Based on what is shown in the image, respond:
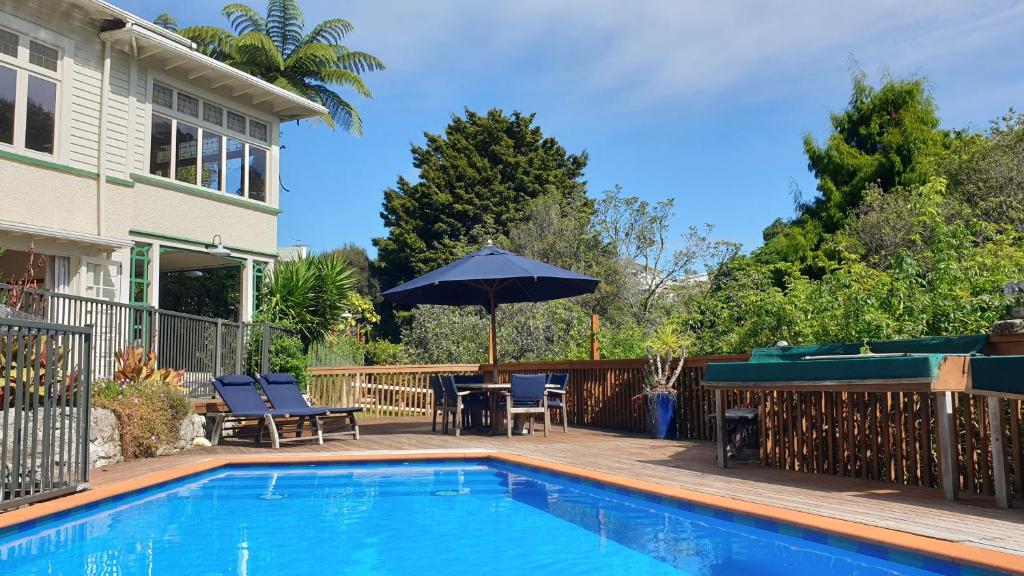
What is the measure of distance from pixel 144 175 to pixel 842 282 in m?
10.6

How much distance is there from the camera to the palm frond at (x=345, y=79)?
24.8m

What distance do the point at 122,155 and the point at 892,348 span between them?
11.3 m

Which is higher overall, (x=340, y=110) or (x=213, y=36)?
(x=213, y=36)

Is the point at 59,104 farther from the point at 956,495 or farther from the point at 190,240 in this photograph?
the point at 956,495

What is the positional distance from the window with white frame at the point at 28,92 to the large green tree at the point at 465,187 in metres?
19.2

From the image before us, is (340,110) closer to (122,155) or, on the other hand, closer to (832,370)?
(122,155)

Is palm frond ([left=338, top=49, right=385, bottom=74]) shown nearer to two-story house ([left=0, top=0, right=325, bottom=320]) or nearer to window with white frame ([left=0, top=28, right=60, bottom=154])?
two-story house ([left=0, top=0, right=325, bottom=320])

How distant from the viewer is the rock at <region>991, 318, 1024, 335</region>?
5426mm

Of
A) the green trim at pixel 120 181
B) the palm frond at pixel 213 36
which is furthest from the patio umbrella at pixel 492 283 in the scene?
the palm frond at pixel 213 36

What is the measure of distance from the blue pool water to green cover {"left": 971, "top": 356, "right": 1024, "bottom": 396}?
4.71 feet

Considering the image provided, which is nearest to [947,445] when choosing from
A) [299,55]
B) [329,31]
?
[299,55]

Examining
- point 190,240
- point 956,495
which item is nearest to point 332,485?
point 956,495

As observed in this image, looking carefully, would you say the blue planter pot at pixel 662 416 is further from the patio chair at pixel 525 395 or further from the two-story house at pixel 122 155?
the two-story house at pixel 122 155

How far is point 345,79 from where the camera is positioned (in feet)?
81.7
